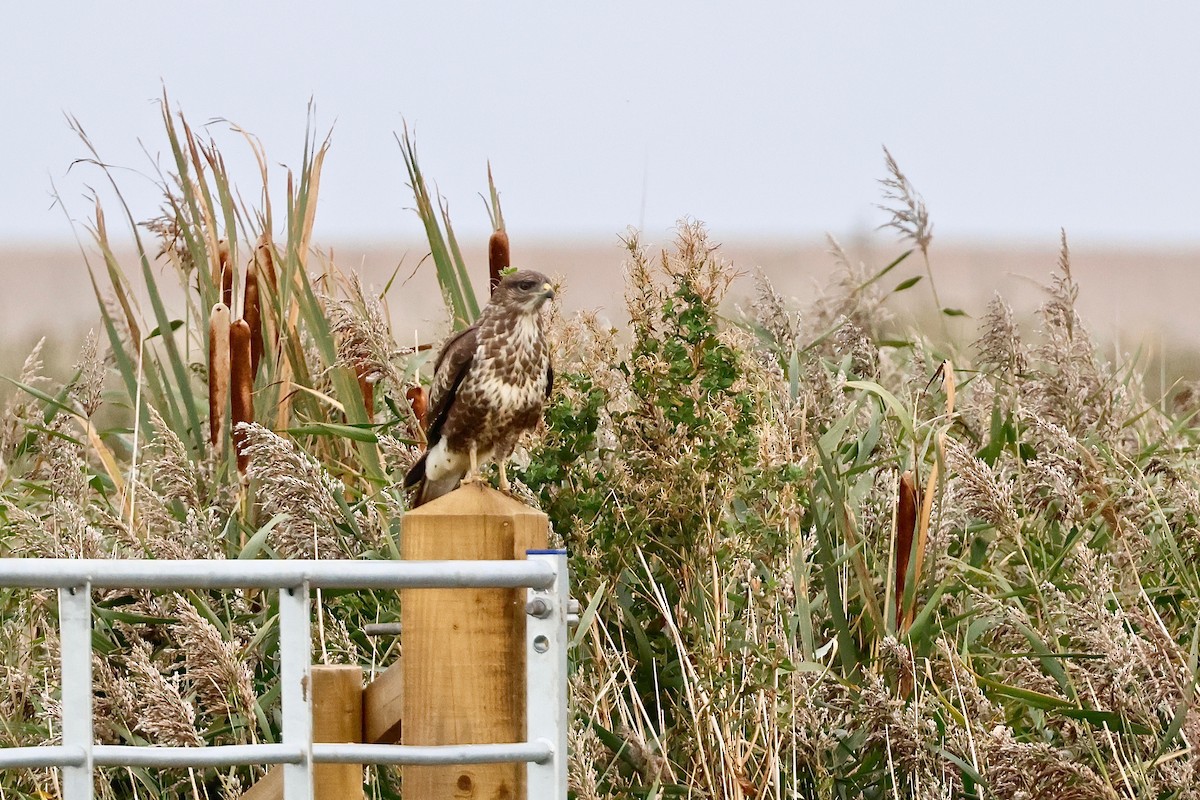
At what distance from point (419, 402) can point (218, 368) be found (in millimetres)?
595

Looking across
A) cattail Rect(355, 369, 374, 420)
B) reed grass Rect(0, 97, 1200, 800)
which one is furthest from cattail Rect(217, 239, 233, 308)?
cattail Rect(355, 369, 374, 420)

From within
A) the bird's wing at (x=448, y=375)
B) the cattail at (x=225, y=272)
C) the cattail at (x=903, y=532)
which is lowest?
the cattail at (x=903, y=532)

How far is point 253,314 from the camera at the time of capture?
14.5ft

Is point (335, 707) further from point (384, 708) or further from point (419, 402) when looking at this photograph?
point (419, 402)

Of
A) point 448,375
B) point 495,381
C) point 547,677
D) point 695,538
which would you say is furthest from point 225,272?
point 547,677

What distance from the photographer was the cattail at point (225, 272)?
4367 millimetres

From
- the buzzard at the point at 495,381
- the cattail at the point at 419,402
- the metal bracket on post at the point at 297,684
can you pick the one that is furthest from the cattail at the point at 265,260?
the metal bracket on post at the point at 297,684

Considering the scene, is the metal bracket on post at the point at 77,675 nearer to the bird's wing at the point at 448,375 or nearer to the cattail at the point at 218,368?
the bird's wing at the point at 448,375

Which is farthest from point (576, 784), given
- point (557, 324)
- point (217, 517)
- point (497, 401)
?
point (217, 517)

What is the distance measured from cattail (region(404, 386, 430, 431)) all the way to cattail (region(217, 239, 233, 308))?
0.61 m

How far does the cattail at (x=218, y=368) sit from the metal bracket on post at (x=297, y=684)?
75.6 inches

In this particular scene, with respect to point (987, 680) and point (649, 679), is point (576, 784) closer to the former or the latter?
point (649, 679)

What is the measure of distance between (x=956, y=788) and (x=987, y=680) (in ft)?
0.93

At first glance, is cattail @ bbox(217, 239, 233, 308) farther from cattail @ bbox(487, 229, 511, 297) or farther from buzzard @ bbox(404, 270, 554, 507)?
buzzard @ bbox(404, 270, 554, 507)
